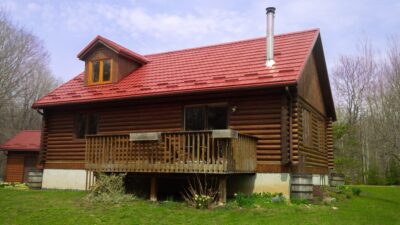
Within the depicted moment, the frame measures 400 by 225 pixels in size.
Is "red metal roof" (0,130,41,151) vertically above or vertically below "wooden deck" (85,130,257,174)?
above

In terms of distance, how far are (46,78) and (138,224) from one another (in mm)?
45036

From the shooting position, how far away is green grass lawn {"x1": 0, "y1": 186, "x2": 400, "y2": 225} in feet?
36.0

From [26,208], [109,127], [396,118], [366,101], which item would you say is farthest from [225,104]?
[366,101]

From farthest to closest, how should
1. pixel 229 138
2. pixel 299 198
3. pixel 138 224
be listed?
pixel 299 198, pixel 229 138, pixel 138 224

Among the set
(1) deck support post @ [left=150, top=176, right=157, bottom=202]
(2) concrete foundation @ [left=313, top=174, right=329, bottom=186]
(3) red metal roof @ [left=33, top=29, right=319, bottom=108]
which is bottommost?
(1) deck support post @ [left=150, top=176, right=157, bottom=202]

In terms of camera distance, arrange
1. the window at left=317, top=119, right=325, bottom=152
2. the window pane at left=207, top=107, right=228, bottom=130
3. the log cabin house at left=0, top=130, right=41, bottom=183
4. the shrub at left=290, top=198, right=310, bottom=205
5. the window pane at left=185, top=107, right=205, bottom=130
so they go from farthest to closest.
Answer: the log cabin house at left=0, top=130, right=41, bottom=183 < the window at left=317, top=119, right=325, bottom=152 < the window pane at left=185, top=107, right=205, bottom=130 < the window pane at left=207, top=107, right=228, bottom=130 < the shrub at left=290, top=198, right=310, bottom=205

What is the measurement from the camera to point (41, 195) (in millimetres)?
15672

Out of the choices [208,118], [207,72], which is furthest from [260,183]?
[207,72]

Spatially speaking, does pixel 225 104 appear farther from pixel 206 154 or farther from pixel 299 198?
pixel 299 198

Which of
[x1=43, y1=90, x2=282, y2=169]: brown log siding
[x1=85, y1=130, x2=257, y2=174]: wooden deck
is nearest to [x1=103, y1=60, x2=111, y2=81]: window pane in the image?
[x1=43, y1=90, x2=282, y2=169]: brown log siding

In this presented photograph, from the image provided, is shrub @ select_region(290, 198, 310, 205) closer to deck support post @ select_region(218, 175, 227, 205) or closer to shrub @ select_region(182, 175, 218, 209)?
deck support post @ select_region(218, 175, 227, 205)

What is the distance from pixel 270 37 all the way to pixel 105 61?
8.18 m

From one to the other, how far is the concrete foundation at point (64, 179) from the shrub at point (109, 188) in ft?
13.7

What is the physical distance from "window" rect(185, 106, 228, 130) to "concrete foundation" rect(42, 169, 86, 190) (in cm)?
551
